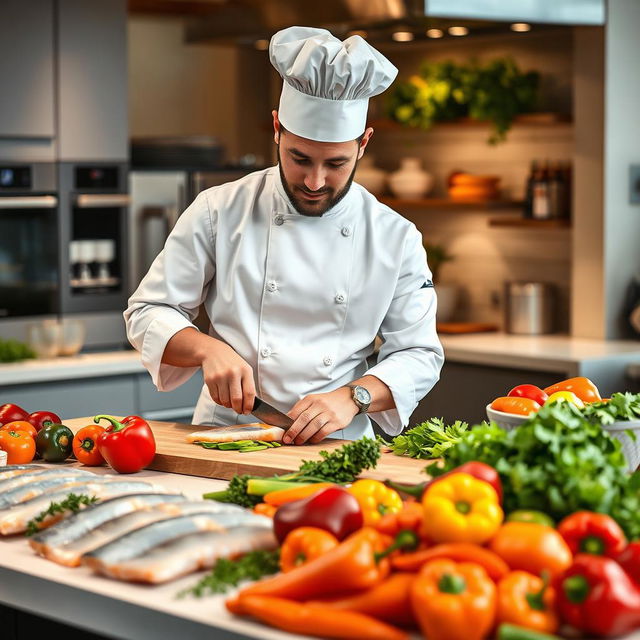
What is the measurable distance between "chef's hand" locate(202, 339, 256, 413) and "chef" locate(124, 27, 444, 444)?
0.42 feet

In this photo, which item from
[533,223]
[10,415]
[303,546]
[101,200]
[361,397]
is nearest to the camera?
[303,546]

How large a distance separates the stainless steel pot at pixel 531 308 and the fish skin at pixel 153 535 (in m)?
3.58

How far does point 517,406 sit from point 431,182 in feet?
12.2

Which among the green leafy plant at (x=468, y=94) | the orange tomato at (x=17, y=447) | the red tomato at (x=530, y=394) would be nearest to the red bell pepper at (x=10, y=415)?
the orange tomato at (x=17, y=447)

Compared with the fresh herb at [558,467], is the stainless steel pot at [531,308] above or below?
above

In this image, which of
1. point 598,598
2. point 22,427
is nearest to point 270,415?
point 22,427

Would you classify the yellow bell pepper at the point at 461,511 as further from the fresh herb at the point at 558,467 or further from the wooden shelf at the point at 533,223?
the wooden shelf at the point at 533,223

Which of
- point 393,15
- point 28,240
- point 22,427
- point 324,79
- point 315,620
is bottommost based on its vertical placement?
point 315,620

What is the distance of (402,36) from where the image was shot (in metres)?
5.12

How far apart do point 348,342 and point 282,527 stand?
106cm

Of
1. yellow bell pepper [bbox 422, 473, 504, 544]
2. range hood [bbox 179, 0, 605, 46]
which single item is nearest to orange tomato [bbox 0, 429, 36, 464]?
yellow bell pepper [bbox 422, 473, 504, 544]

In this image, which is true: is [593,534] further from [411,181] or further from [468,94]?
[411,181]

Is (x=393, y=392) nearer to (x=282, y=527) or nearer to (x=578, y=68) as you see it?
(x=282, y=527)

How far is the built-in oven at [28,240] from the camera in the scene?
178 inches
